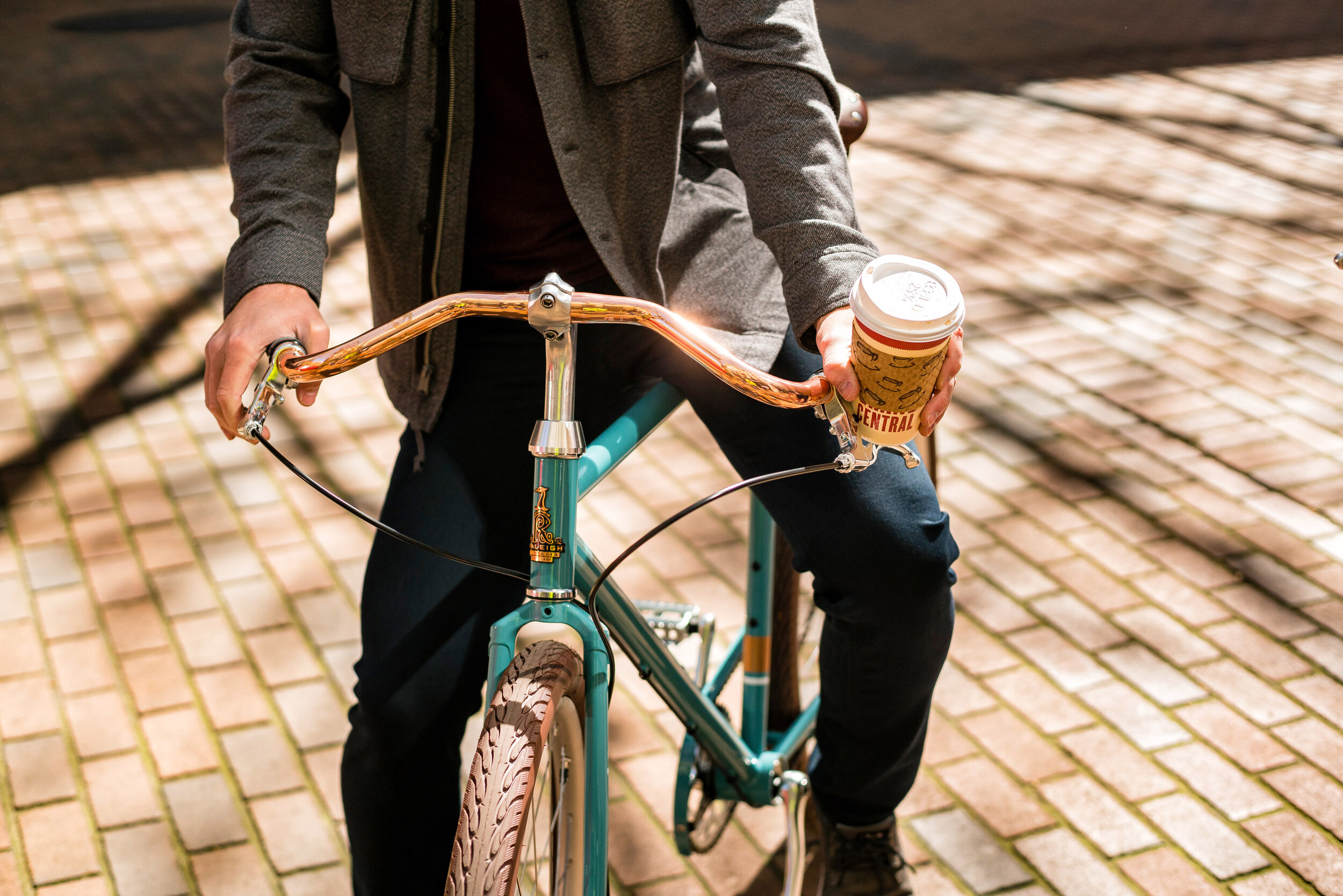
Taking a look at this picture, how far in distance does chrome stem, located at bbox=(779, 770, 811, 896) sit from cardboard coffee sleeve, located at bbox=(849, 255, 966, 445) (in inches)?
43.7

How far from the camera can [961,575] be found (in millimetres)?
3248

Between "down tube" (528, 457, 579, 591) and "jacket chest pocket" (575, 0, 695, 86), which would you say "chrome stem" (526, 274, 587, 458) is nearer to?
"down tube" (528, 457, 579, 591)

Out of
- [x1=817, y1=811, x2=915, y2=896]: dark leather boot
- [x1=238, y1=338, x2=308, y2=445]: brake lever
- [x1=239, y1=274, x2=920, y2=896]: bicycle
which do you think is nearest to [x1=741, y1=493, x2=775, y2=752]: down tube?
[x1=817, y1=811, x2=915, y2=896]: dark leather boot

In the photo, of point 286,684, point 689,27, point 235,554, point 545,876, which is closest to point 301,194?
point 689,27

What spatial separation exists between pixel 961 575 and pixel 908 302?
2.26 m

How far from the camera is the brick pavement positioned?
247 cm

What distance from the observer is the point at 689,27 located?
1744 mm

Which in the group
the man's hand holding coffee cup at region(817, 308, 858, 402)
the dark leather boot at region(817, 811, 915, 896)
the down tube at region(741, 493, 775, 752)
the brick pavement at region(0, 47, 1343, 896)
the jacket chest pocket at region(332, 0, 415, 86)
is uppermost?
the jacket chest pocket at region(332, 0, 415, 86)

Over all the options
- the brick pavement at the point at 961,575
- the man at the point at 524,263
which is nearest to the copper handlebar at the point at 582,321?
the man at the point at 524,263

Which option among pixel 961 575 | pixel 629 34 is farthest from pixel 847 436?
pixel 961 575

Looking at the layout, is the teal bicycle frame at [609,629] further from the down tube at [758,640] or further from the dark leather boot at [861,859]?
the dark leather boot at [861,859]

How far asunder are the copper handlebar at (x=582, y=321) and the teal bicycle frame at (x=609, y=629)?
44 millimetres

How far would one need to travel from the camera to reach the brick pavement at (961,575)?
247cm

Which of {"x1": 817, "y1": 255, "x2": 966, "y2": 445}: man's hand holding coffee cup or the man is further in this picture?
the man
